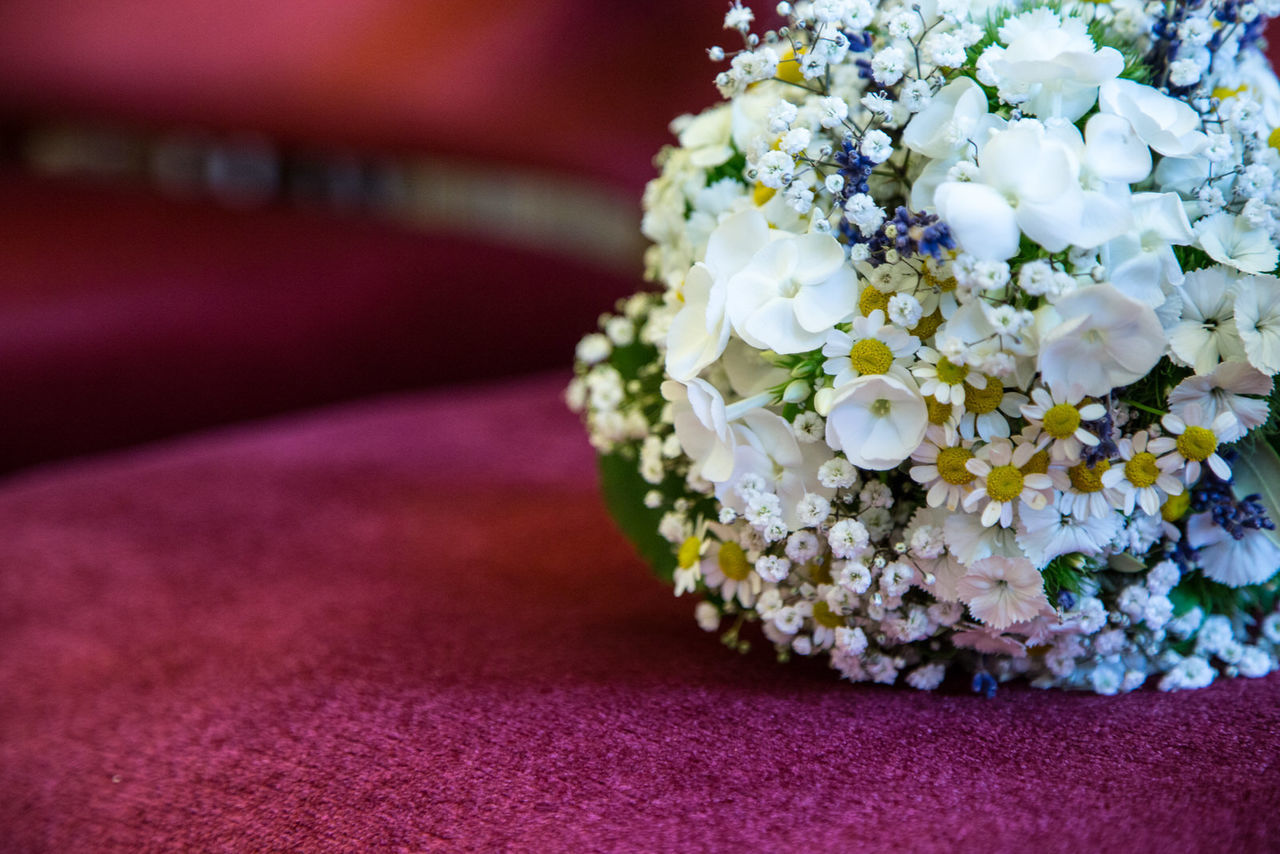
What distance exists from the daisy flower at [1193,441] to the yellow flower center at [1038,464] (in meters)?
0.04

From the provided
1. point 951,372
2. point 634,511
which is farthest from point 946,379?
point 634,511

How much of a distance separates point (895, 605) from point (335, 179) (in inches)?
59.9

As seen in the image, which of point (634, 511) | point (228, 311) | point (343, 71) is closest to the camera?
point (634, 511)

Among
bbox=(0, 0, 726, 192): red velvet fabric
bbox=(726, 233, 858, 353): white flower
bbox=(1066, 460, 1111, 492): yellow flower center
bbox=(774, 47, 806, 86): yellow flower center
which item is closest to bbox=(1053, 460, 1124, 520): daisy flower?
bbox=(1066, 460, 1111, 492): yellow flower center

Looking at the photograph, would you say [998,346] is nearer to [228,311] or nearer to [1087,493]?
[1087,493]

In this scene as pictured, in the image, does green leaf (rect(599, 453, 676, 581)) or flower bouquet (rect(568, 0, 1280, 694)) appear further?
green leaf (rect(599, 453, 676, 581))

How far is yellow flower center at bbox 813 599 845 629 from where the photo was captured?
470 millimetres

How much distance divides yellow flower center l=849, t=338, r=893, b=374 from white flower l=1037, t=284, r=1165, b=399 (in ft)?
0.18

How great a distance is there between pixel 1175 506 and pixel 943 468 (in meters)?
0.10

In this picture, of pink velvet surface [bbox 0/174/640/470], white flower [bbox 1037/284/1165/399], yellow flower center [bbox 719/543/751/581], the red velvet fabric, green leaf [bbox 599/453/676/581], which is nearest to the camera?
white flower [bbox 1037/284/1165/399]

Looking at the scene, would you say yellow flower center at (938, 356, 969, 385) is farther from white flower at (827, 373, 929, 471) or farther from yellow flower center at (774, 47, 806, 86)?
yellow flower center at (774, 47, 806, 86)

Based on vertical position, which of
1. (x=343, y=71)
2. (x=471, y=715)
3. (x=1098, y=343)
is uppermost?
(x=343, y=71)

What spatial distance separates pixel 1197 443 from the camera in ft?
1.33

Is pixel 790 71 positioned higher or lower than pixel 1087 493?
higher
